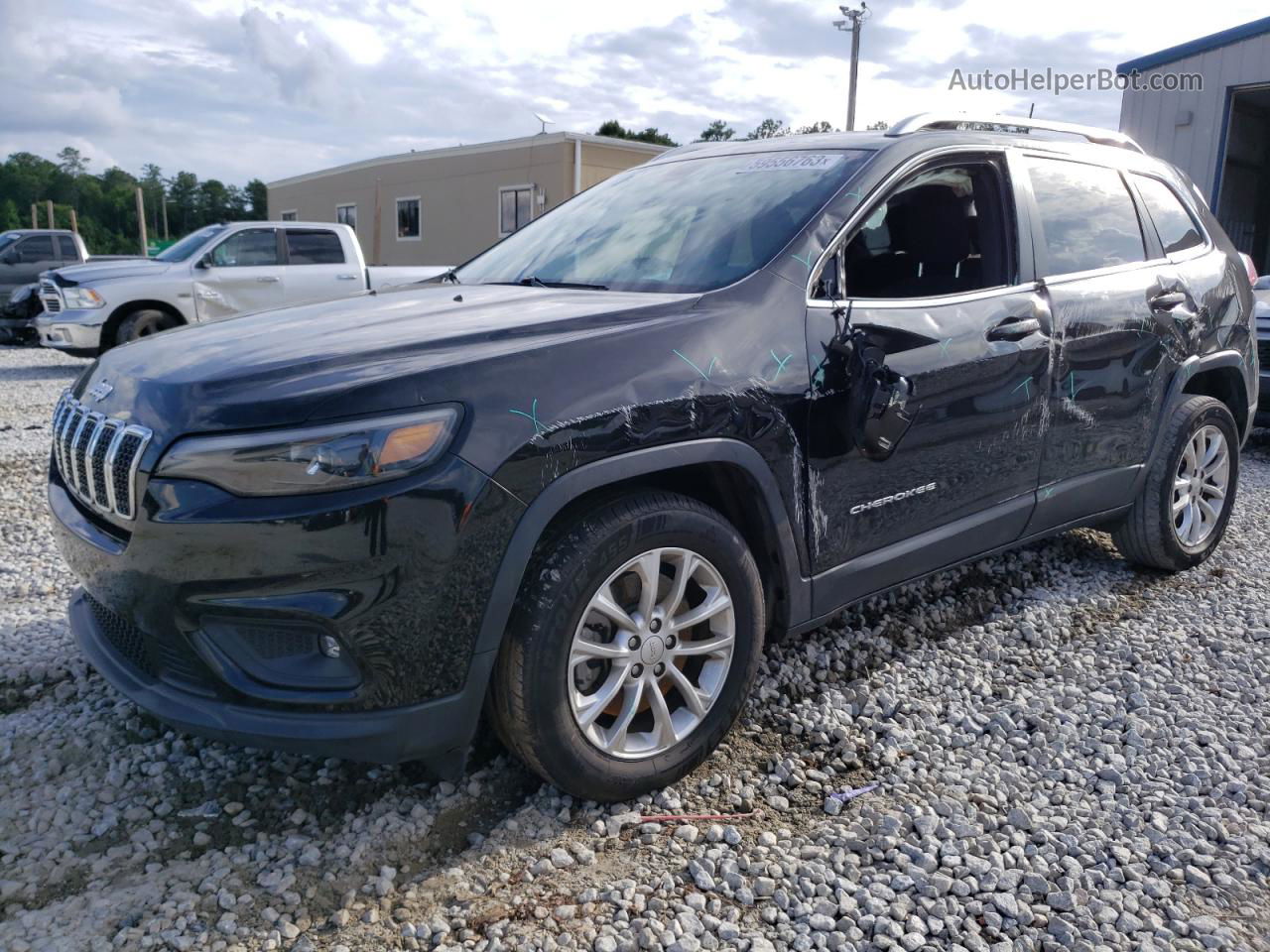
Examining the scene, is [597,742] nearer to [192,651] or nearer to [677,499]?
[677,499]

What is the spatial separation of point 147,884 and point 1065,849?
89.2 inches

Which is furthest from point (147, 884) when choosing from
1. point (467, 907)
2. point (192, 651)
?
point (467, 907)

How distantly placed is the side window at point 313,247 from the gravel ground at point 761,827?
30.4 feet

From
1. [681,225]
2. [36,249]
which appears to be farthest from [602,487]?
[36,249]

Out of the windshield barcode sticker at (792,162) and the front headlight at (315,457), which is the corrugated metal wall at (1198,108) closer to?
the windshield barcode sticker at (792,162)

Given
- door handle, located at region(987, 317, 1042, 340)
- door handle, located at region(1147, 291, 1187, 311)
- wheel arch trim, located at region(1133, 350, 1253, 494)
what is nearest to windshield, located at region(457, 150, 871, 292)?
door handle, located at region(987, 317, 1042, 340)

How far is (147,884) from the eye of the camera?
2355 millimetres

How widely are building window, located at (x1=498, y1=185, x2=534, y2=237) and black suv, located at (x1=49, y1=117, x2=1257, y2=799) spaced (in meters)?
21.0

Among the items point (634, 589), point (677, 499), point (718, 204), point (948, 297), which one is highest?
point (718, 204)

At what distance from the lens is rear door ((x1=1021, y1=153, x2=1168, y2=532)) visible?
12.0 ft

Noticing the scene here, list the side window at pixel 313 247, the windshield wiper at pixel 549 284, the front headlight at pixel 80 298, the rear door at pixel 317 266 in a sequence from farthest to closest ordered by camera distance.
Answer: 1. the side window at pixel 313 247
2. the rear door at pixel 317 266
3. the front headlight at pixel 80 298
4. the windshield wiper at pixel 549 284

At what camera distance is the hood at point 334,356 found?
220 cm

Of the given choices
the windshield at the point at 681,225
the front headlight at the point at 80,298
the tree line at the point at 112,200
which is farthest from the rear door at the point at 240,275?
the tree line at the point at 112,200

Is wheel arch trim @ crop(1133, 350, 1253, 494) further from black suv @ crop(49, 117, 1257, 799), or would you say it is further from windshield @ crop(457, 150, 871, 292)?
windshield @ crop(457, 150, 871, 292)
